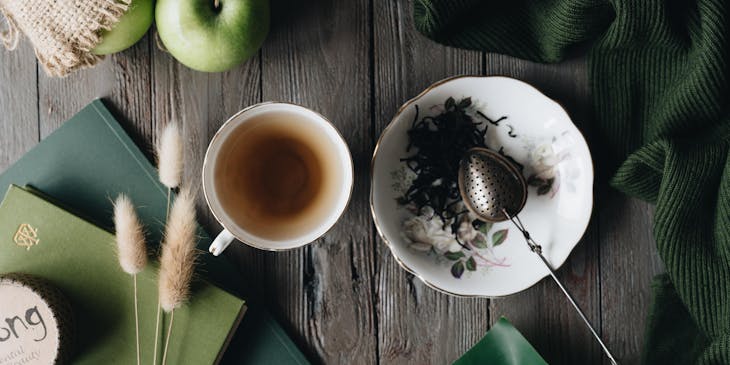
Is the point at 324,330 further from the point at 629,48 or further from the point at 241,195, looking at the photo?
the point at 629,48

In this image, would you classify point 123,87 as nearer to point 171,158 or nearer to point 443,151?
point 171,158

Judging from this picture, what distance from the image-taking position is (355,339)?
0.93 m

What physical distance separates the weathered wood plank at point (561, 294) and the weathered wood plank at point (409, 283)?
0.05 m

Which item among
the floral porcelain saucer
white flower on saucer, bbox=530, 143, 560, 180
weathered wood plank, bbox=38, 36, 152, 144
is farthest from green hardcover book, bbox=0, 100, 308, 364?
white flower on saucer, bbox=530, 143, 560, 180

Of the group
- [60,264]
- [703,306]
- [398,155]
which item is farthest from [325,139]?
[703,306]

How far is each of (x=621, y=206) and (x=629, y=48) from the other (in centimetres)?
24

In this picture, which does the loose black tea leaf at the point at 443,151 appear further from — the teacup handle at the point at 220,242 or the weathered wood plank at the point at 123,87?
the weathered wood plank at the point at 123,87

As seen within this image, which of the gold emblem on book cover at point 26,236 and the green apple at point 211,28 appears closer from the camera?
the green apple at point 211,28

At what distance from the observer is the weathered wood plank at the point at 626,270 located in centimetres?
92

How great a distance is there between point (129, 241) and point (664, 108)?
0.77m

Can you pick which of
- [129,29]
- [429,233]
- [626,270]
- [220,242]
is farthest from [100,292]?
[626,270]

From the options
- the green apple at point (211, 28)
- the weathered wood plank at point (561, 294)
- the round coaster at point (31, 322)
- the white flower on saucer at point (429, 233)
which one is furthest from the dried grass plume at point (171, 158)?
the weathered wood plank at point (561, 294)

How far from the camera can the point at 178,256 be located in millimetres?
842

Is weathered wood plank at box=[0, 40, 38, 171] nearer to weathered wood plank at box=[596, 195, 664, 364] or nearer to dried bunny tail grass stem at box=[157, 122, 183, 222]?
dried bunny tail grass stem at box=[157, 122, 183, 222]
